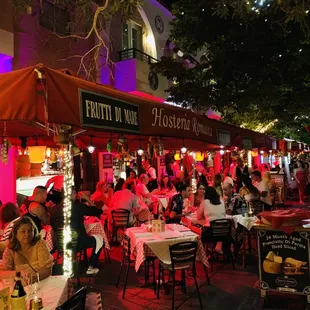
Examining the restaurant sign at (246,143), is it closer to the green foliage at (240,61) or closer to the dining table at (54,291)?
the green foliage at (240,61)

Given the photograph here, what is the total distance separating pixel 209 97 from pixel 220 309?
32.6 ft

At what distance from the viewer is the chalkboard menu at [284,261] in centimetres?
525

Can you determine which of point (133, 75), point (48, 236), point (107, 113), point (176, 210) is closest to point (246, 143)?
point (176, 210)

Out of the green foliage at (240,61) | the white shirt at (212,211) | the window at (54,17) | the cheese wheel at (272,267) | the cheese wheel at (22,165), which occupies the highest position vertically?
the window at (54,17)

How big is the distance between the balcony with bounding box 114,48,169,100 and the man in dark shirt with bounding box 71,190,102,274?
762cm

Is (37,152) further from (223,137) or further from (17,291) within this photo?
(17,291)

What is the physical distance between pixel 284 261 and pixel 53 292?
3.62 metres

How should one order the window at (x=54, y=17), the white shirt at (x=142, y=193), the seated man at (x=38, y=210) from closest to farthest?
1. the seated man at (x=38, y=210)
2. the white shirt at (x=142, y=193)
3. the window at (x=54, y=17)

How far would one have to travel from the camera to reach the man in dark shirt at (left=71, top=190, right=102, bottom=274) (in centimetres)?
670

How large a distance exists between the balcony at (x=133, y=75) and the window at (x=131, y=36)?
794mm

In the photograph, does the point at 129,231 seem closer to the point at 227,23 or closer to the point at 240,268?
the point at 240,268

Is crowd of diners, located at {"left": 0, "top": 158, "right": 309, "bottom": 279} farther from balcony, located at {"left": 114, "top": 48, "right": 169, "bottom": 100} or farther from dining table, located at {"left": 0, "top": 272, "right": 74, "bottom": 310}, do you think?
balcony, located at {"left": 114, "top": 48, "right": 169, "bottom": 100}

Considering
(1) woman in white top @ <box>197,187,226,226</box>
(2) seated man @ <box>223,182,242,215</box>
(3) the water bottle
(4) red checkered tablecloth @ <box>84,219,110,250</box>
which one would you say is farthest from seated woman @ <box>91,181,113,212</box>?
(3) the water bottle

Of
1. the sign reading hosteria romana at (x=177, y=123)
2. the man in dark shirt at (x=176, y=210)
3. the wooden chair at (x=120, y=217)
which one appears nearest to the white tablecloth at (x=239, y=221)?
the man in dark shirt at (x=176, y=210)
